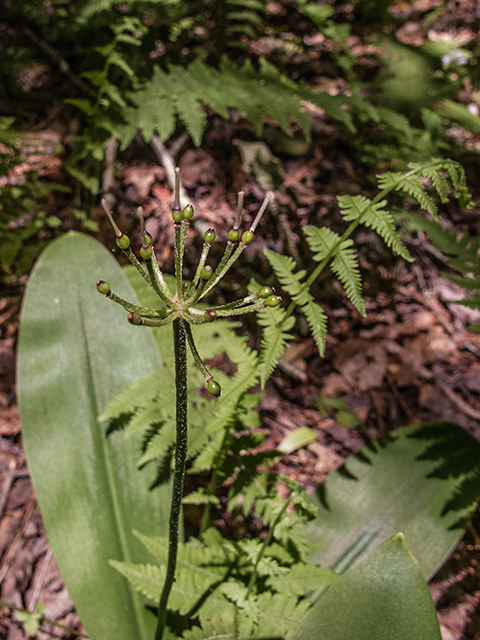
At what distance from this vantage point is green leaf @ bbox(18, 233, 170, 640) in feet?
4.81

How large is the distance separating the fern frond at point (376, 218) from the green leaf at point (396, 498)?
2.77 ft

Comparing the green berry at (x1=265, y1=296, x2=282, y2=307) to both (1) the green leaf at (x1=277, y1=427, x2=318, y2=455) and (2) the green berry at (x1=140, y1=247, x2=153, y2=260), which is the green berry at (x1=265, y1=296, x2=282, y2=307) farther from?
A: (1) the green leaf at (x1=277, y1=427, x2=318, y2=455)

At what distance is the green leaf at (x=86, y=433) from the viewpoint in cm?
146

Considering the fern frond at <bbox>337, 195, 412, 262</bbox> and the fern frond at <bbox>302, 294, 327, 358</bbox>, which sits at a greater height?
the fern frond at <bbox>337, 195, 412, 262</bbox>

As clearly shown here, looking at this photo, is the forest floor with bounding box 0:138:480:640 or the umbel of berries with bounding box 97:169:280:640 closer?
the umbel of berries with bounding box 97:169:280:640

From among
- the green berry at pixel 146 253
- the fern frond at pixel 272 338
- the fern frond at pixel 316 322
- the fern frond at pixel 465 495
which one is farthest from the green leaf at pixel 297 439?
the green berry at pixel 146 253

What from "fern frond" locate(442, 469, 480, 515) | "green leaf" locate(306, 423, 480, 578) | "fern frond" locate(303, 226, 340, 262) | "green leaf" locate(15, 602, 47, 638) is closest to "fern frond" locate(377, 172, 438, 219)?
"fern frond" locate(303, 226, 340, 262)

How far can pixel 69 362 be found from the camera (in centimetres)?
163

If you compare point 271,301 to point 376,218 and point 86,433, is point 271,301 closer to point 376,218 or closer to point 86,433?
point 376,218

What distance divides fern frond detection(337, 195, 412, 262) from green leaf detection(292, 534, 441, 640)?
2.97 ft

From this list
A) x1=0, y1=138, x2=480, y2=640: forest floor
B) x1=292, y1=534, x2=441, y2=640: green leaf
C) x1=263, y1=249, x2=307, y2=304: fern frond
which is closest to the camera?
x1=292, y1=534, x2=441, y2=640: green leaf

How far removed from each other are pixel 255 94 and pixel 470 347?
6.48ft

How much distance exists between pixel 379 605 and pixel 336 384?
1.32 metres

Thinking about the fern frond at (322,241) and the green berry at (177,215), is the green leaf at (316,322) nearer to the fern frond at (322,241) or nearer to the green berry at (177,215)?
the fern frond at (322,241)
